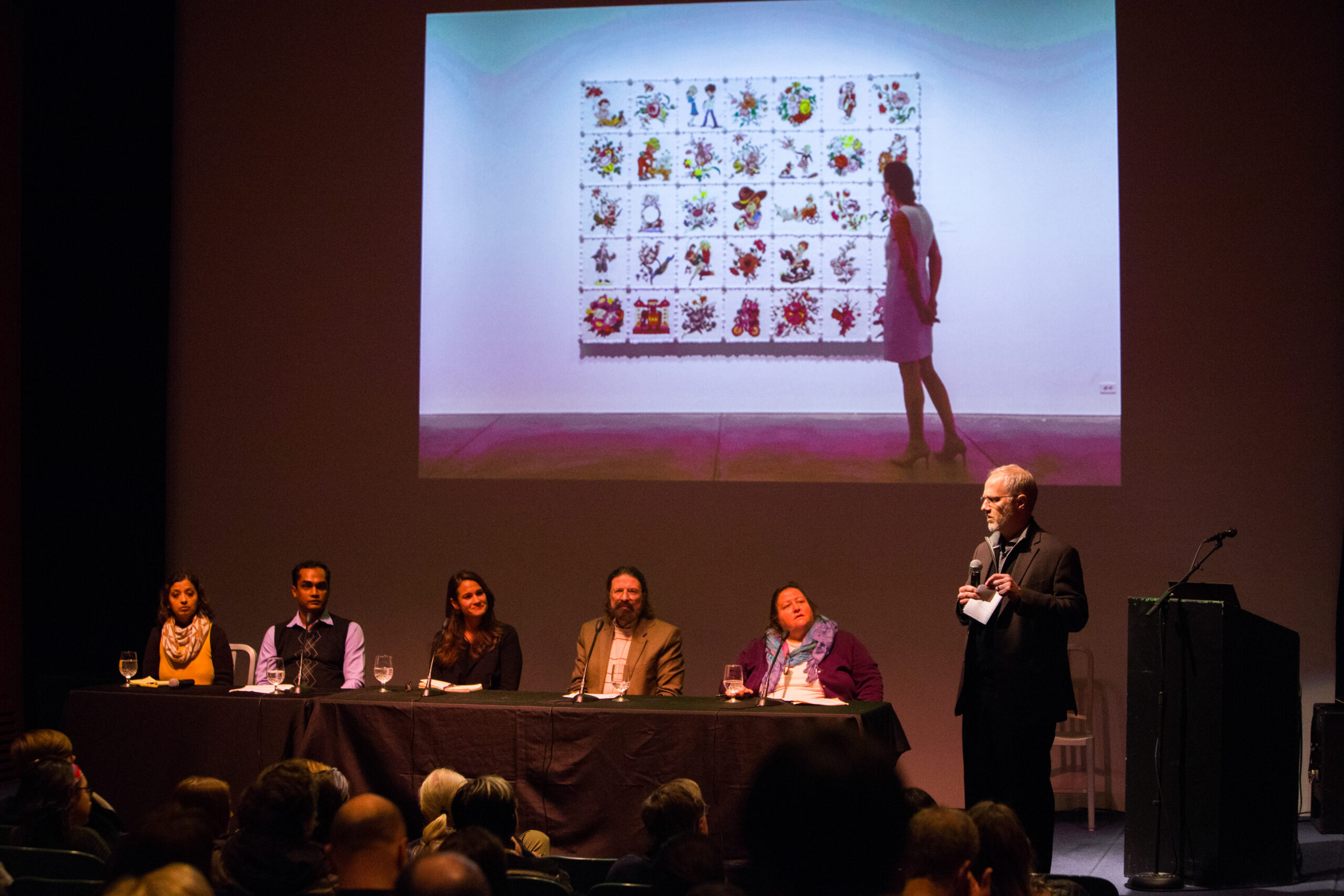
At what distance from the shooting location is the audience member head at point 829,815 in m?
0.96

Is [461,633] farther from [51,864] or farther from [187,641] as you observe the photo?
[51,864]

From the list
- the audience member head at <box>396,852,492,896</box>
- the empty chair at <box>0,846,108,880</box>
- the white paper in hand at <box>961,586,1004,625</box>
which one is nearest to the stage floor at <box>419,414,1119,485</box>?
the white paper in hand at <box>961,586,1004,625</box>

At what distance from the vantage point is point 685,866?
1.98 metres

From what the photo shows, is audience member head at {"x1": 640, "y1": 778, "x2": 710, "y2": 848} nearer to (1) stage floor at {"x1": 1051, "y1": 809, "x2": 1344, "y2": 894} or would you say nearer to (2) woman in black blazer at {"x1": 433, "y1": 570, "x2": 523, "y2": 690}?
(1) stage floor at {"x1": 1051, "y1": 809, "x2": 1344, "y2": 894}

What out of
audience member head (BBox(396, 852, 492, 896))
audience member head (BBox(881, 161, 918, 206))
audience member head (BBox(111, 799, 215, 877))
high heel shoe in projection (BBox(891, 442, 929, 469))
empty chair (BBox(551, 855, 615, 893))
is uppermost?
audience member head (BBox(881, 161, 918, 206))

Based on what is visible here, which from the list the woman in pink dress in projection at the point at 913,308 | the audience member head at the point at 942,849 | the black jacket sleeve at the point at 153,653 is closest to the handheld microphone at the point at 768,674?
the woman in pink dress in projection at the point at 913,308

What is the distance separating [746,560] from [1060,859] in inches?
70.0

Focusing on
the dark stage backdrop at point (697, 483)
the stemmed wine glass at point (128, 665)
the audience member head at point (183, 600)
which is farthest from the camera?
the dark stage backdrop at point (697, 483)

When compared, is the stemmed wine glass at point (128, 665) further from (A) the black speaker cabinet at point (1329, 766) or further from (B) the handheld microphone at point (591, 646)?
(A) the black speaker cabinet at point (1329, 766)

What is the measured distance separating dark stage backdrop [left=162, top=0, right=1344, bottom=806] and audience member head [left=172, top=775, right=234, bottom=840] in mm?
2946

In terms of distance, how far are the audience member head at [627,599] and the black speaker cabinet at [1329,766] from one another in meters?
2.46

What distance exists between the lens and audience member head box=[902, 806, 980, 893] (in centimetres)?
188

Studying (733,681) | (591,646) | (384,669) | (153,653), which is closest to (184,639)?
(153,653)

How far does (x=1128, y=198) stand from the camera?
5105 mm
